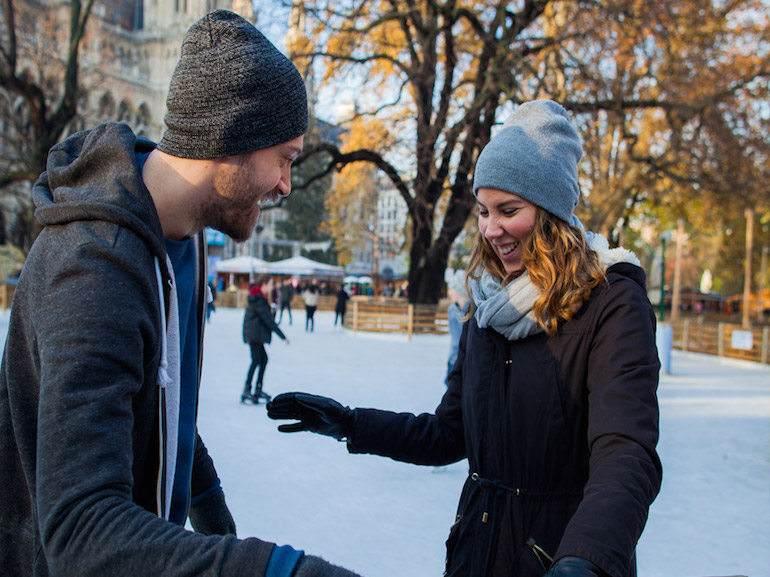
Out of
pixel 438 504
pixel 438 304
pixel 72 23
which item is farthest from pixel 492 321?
pixel 438 304

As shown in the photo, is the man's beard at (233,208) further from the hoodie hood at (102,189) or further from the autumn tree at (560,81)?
the autumn tree at (560,81)

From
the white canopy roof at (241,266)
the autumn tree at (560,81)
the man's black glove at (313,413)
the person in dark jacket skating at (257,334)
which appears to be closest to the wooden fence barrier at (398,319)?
the autumn tree at (560,81)

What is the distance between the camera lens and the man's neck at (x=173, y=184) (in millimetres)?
1141

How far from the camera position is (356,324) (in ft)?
63.8

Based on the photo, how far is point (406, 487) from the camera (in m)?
5.02

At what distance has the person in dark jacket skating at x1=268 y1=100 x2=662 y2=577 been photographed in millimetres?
1233

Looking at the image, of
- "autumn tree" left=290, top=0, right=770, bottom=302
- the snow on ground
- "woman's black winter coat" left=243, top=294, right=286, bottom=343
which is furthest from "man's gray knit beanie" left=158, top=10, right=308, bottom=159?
"autumn tree" left=290, top=0, right=770, bottom=302

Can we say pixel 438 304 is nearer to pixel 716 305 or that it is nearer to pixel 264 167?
pixel 264 167

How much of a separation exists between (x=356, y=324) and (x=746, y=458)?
1407 centimetres

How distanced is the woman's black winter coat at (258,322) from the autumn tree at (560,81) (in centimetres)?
737

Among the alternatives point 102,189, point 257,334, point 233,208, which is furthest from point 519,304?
point 257,334

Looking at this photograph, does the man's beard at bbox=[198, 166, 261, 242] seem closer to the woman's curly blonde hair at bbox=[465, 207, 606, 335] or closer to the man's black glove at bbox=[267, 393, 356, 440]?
the man's black glove at bbox=[267, 393, 356, 440]

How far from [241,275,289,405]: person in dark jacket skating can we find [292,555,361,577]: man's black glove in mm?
7397

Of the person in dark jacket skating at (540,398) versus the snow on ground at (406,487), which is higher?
the person in dark jacket skating at (540,398)
